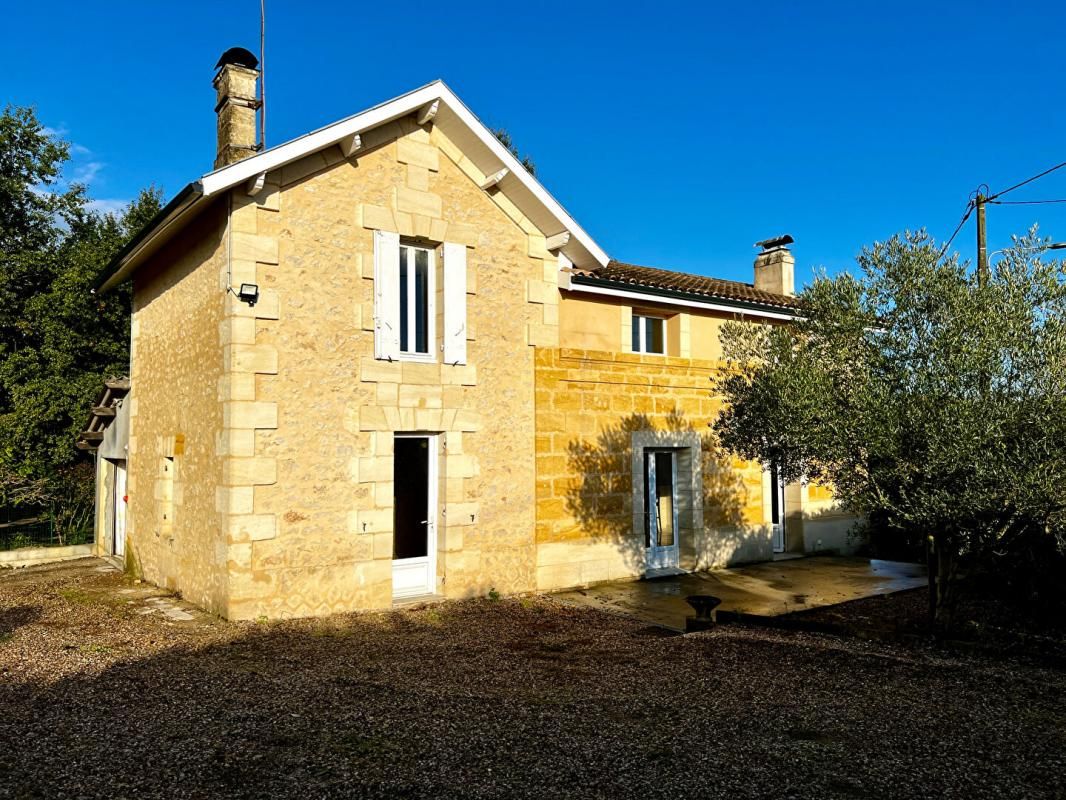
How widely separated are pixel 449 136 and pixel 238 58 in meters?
3.24

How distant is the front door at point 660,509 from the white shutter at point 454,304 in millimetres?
3943

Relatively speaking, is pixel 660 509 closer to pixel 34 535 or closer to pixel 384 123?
pixel 384 123

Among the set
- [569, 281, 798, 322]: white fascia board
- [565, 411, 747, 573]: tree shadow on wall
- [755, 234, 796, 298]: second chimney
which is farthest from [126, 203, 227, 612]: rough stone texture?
[755, 234, 796, 298]: second chimney

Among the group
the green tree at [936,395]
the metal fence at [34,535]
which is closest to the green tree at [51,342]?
the metal fence at [34,535]

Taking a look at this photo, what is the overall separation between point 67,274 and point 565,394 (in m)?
13.1

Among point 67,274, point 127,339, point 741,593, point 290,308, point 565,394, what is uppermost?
point 67,274

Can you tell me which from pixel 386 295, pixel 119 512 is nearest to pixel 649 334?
pixel 386 295

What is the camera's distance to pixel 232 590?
27.6ft

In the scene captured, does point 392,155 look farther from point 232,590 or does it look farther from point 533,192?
point 232,590

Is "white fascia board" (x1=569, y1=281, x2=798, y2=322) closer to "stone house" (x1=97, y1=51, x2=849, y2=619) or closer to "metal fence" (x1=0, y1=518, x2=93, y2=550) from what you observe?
"stone house" (x1=97, y1=51, x2=849, y2=619)

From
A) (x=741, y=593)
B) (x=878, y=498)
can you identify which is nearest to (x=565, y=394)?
(x=741, y=593)

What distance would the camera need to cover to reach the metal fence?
546 inches

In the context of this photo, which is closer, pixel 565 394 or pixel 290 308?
pixel 290 308

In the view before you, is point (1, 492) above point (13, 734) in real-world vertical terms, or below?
above
